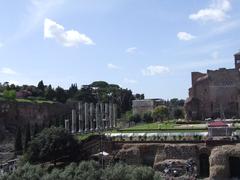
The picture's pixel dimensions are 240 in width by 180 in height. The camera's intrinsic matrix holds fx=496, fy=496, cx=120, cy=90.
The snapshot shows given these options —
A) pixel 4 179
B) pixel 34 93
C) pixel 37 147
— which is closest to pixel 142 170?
pixel 4 179

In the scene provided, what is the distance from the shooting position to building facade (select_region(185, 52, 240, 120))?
76688 mm

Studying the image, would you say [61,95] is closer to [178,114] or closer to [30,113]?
[30,113]

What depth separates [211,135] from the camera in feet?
149

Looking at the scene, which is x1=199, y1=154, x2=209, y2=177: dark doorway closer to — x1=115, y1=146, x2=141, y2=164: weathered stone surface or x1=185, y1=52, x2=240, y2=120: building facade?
x1=115, y1=146, x2=141, y2=164: weathered stone surface

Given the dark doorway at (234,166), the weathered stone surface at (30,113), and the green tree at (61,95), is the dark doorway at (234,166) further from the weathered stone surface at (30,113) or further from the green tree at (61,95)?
the green tree at (61,95)

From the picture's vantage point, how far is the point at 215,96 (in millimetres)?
78500

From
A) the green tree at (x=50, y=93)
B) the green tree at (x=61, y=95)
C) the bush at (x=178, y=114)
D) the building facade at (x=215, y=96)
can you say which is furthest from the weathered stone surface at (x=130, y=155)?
the green tree at (x=61, y=95)

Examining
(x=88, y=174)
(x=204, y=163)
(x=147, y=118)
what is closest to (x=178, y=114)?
(x=147, y=118)

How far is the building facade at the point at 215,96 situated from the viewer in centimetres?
7669

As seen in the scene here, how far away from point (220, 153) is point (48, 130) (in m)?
15.1

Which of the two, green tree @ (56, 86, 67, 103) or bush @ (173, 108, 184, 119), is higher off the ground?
green tree @ (56, 86, 67, 103)

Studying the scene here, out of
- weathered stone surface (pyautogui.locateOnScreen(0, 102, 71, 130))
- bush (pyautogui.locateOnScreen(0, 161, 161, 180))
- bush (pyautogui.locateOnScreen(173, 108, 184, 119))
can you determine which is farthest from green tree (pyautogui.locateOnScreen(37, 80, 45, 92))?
bush (pyautogui.locateOnScreen(0, 161, 161, 180))

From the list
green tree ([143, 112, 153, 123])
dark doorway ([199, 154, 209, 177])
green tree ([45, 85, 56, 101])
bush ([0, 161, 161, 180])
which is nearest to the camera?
bush ([0, 161, 161, 180])

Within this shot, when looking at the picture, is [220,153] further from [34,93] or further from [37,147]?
[34,93]
